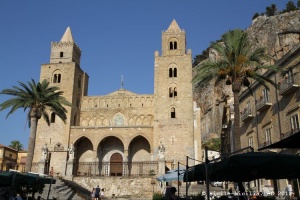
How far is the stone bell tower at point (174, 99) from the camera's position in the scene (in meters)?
38.5

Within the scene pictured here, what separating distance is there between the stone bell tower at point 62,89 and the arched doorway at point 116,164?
5684mm

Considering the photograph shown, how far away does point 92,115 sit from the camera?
44.3 m

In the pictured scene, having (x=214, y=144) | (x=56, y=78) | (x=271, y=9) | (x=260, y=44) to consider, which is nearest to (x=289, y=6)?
(x=271, y=9)

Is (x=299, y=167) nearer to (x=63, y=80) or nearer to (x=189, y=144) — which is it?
(x=189, y=144)

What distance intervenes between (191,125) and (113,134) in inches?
373

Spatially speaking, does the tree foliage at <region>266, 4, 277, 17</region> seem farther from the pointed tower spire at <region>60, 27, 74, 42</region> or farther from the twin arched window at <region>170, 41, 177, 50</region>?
the pointed tower spire at <region>60, 27, 74, 42</region>

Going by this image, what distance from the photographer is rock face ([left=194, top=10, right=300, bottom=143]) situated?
186 feet

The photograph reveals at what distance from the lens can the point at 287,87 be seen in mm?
21766

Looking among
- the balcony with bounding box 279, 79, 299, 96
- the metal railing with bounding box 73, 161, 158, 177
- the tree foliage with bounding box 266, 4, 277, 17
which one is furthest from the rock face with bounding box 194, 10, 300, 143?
the balcony with bounding box 279, 79, 299, 96

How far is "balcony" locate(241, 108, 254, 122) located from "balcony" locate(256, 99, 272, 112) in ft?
4.50

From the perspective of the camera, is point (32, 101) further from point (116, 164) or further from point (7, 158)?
point (7, 158)

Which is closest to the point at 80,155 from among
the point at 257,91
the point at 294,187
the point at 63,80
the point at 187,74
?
the point at 63,80

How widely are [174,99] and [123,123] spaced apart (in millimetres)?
7743

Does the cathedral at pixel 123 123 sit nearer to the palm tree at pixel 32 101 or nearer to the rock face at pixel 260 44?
the palm tree at pixel 32 101
